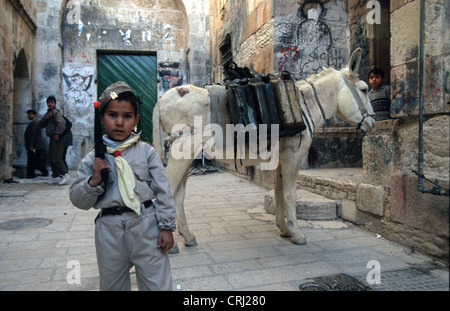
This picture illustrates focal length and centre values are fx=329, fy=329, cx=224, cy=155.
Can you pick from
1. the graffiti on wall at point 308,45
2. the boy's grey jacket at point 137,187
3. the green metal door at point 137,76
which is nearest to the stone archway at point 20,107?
the green metal door at point 137,76

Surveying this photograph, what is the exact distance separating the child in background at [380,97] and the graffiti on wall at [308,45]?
2.27 m

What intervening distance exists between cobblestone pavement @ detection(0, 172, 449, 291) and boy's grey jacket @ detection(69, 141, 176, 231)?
→ 1023 millimetres

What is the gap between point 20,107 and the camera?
10.8 metres

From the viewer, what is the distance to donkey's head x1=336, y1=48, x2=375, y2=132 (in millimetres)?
3945

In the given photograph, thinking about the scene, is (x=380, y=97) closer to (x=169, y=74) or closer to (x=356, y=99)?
(x=356, y=99)

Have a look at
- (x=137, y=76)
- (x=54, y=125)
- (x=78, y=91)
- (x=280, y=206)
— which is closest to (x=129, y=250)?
(x=280, y=206)

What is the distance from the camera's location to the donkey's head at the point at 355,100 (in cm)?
395

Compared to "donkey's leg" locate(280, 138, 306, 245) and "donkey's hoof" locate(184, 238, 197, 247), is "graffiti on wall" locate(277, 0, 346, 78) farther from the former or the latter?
"donkey's hoof" locate(184, 238, 197, 247)

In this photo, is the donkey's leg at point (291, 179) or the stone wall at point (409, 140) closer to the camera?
the stone wall at point (409, 140)

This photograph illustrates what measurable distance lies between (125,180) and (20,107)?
35.7 feet

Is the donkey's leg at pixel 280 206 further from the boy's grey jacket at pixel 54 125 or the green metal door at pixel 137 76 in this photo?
the green metal door at pixel 137 76

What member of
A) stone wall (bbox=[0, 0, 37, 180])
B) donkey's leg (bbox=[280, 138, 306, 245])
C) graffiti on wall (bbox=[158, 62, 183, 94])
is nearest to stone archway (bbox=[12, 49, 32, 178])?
stone wall (bbox=[0, 0, 37, 180])

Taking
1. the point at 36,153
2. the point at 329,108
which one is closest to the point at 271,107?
the point at 329,108

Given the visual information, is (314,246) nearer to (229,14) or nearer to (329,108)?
(329,108)
